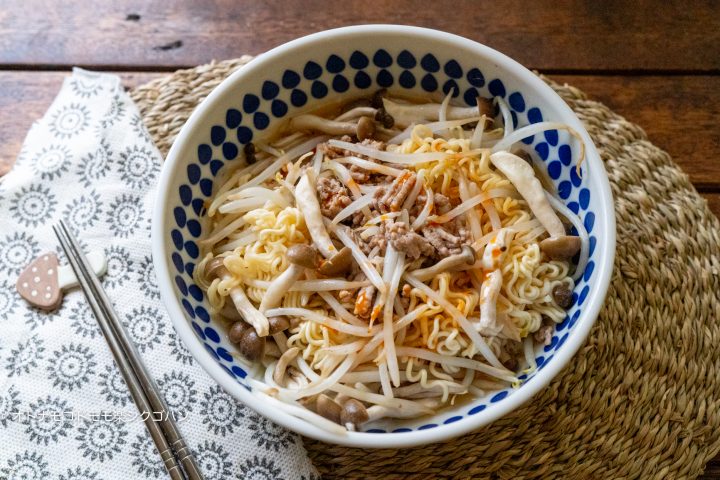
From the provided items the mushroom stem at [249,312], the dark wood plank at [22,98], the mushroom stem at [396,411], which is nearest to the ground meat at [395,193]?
the mushroom stem at [249,312]

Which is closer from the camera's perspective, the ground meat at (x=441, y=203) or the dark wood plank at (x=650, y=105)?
the ground meat at (x=441, y=203)

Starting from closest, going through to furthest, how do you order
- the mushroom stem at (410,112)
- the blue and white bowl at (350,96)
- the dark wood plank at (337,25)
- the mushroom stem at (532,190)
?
the blue and white bowl at (350,96), the mushroom stem at (532,190), the mushroom stem at (410,112), the dark wood plank at (337,25)

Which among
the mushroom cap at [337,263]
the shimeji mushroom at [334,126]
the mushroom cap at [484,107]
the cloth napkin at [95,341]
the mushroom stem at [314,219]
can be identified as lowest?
the cloth napkin at [95,341]

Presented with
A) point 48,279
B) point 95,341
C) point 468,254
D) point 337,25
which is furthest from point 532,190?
point 48,279

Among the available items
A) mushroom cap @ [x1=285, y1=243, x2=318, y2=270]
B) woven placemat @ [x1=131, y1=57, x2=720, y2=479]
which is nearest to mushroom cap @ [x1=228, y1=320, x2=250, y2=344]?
mushroom cap @ [x1=285, y1=243, x2=318, y2=270]

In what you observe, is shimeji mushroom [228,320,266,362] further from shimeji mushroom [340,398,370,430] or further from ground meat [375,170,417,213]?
ground meat [375,170,417,213]

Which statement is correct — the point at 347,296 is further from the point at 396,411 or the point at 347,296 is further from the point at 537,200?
the point at 537,200

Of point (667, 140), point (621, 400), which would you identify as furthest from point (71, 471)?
point (667, 140)

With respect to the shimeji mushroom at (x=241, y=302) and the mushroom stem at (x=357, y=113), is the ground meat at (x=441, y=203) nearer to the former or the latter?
the mushroom stem at (x=357, y=113)

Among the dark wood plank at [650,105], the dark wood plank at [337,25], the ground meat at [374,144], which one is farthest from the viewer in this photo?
the dark wood plank at [337,25]
